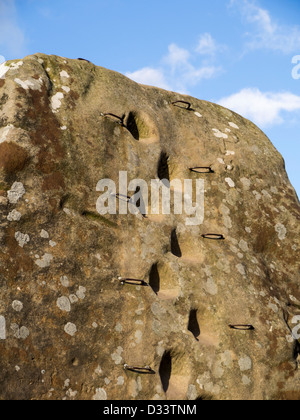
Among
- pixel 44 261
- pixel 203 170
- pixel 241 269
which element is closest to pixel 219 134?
pixel 203 170

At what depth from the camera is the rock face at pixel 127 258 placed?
17.1ft

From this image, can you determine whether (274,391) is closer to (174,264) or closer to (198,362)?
(198,362)

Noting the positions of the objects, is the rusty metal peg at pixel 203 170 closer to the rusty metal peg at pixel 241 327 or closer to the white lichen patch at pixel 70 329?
the rusty metal peg at pixel 241 327

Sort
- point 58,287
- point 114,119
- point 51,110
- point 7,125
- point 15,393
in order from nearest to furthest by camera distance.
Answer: point 15,393
point 58,287
point 7,125
point 51,110
point 114,119

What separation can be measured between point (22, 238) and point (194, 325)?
7.70 feet

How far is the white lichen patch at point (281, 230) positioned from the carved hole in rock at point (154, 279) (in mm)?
2138

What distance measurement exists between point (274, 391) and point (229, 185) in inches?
111

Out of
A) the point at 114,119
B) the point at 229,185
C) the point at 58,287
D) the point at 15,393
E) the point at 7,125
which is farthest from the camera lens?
the point at 229,185

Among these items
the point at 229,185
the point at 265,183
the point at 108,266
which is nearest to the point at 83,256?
the point at 108,266

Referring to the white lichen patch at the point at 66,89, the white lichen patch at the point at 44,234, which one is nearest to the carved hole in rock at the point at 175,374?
the white lichen patch at the point at 44,234

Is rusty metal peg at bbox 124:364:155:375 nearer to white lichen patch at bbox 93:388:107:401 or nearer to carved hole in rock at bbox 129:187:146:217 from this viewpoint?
white lichen patch at bbox 93:388:107:401

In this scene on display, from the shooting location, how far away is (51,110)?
6.15 metres

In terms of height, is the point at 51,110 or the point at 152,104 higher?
the point at 152,104

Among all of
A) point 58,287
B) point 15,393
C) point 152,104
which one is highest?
point 152,104
